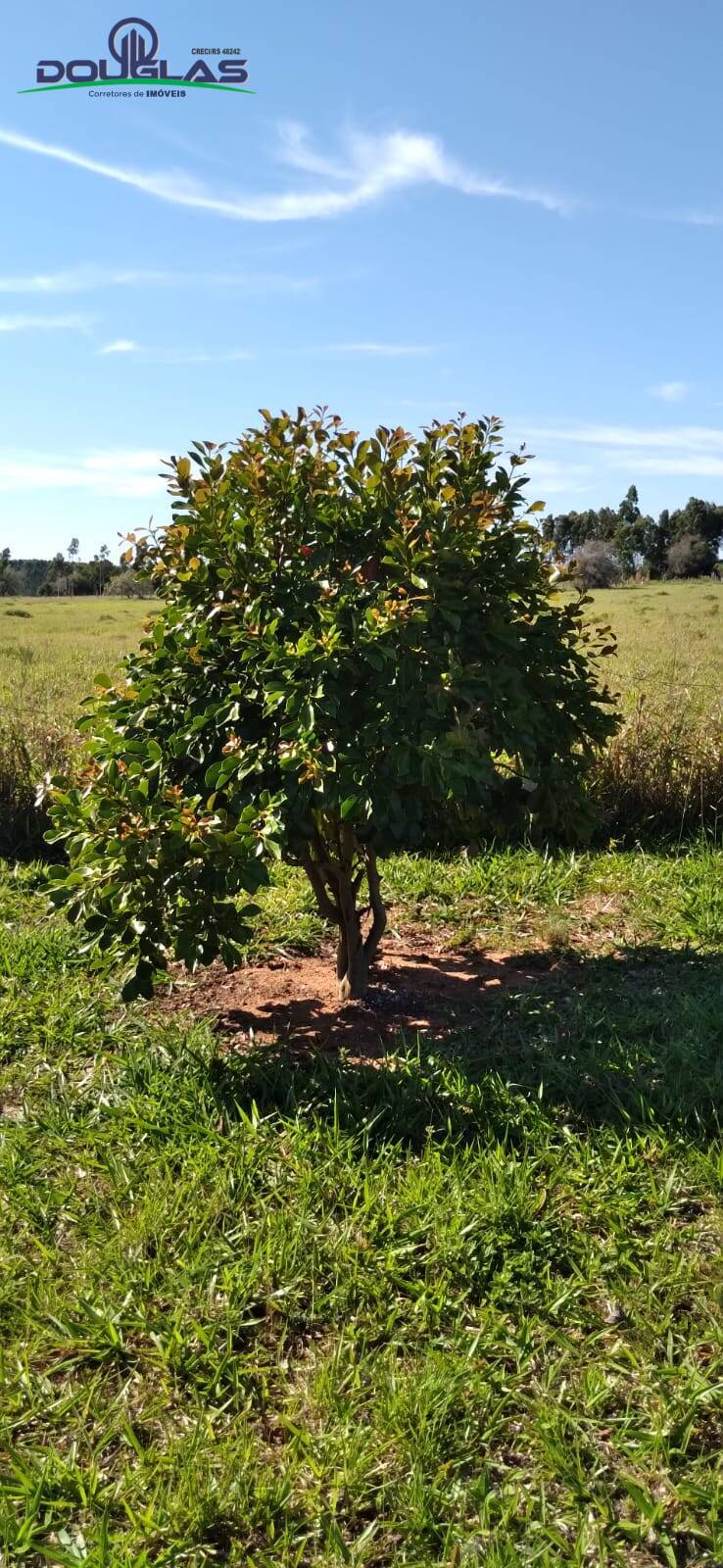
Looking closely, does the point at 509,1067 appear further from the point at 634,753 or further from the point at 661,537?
the point at 661,537

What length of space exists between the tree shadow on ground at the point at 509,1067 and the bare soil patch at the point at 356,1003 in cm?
2

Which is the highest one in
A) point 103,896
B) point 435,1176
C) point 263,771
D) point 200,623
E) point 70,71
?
point 70,71

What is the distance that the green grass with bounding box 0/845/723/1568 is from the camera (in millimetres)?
1915

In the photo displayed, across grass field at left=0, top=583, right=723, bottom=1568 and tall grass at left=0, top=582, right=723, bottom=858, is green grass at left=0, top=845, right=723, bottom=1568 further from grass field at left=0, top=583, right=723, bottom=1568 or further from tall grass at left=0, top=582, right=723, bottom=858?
tall grass at left=0, top=582, right=723, bottom=858

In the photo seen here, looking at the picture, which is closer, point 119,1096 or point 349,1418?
point 349,1418

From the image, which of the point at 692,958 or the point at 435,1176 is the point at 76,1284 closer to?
the point at 435,1176

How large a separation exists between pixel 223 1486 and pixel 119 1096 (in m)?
1.42

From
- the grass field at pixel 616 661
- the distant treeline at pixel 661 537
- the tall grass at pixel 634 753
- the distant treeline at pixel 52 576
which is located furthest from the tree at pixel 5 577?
the tall grass at pixel 634 753

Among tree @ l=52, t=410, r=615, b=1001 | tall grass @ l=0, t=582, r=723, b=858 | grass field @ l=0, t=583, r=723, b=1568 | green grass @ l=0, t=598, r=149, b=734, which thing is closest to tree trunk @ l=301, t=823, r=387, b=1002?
tree @ l=52, t=410, r=615, b=1001

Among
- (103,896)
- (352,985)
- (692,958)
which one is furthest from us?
(692,958)

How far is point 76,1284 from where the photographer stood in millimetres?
2471

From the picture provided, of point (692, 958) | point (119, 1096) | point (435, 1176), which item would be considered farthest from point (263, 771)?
point (692, 958)

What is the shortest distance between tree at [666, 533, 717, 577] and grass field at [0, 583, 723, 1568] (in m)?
64.7

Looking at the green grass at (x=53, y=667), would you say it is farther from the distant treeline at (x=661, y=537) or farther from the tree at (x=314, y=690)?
the distant treeline at (x=661, y=537)
